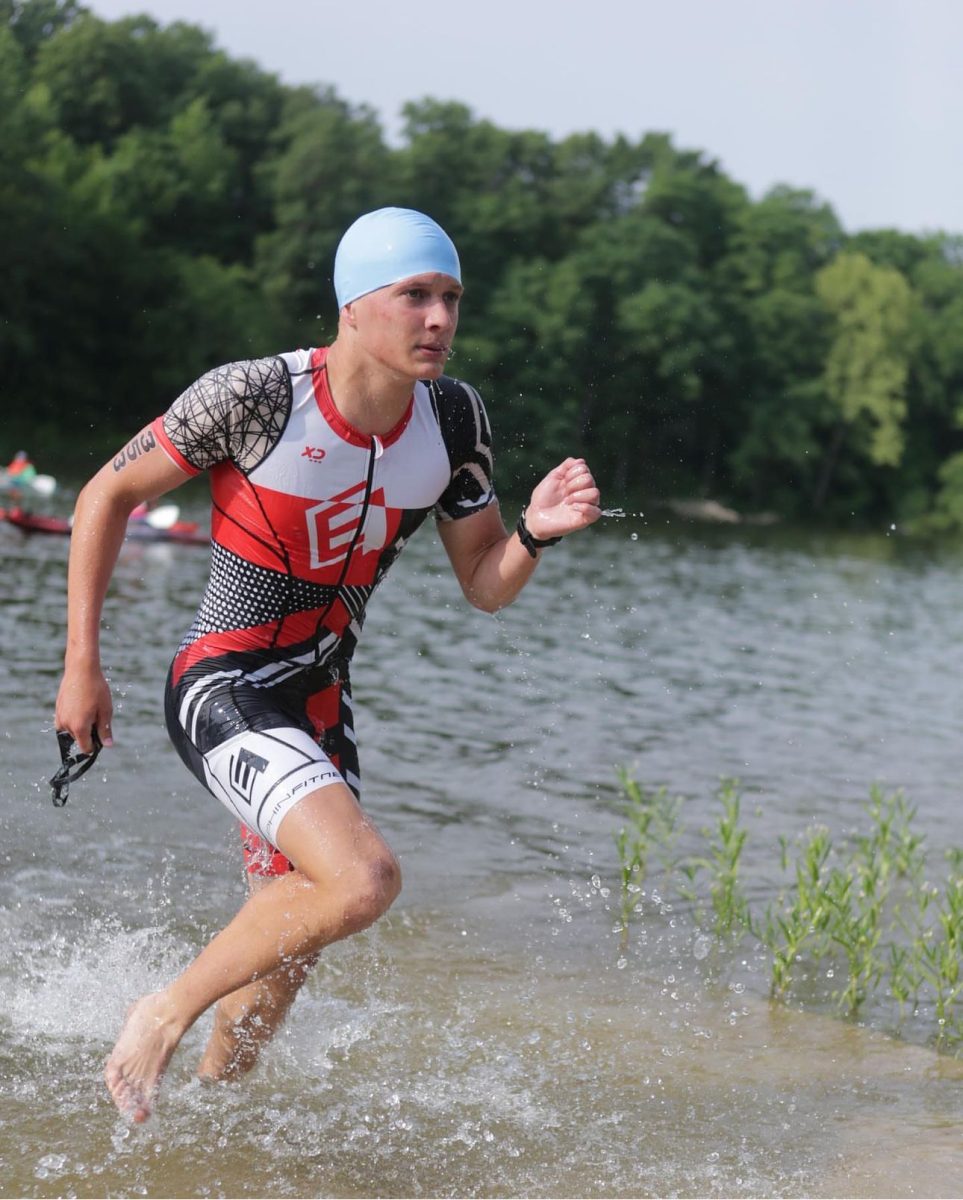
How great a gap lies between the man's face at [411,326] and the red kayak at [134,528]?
2152cm

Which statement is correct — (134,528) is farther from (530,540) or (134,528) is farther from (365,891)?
(365,891)

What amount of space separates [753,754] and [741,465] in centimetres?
6539

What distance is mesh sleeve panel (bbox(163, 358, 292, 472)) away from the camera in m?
4.82

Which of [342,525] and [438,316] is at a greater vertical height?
[438,316]

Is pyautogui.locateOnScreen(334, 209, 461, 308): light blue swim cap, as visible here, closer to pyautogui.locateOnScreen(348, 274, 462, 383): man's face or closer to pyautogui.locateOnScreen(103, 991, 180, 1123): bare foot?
pyautogui.locateOnScreen(348, 274, 462, 383): man's face

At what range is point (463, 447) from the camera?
5.23 meters

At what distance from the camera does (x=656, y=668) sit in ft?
65.4

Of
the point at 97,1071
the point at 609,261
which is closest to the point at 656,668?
the point at 97,1071

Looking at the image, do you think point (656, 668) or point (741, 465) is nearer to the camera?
point (656, 668)

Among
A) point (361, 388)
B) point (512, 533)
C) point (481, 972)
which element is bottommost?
point (481, 972)

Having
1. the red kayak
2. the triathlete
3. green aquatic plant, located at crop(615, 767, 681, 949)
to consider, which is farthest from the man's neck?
the red kayak

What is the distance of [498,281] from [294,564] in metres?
70.7

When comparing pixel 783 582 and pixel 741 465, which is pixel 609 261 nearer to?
pixel 741 465

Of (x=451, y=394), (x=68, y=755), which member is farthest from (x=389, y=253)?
(x=68, y=755)
